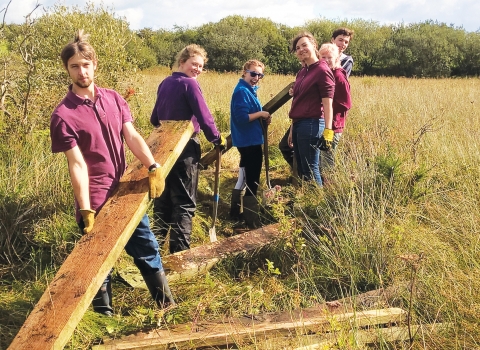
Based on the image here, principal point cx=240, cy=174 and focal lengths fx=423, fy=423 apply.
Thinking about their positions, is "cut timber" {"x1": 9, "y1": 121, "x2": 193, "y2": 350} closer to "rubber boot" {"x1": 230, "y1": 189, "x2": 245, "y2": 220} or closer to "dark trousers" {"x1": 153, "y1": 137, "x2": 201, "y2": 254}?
"dark trousers" {"x1": 153, "y1": 137, "x2": 201, "y2": 254}

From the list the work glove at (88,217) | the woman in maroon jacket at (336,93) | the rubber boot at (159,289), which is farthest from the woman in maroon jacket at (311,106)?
the work glove at (88,217)

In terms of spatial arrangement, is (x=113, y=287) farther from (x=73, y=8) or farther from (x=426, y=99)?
(x=426, y=99)

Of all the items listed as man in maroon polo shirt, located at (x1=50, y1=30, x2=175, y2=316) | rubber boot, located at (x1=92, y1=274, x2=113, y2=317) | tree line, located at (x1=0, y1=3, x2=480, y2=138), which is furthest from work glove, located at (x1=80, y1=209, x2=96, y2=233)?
tree line, located at (x1=0, y1=3, x2=480, y2=138)

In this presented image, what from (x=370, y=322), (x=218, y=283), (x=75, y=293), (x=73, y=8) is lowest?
(x=218, y=283)

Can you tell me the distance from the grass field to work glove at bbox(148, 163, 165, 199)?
0.76 m

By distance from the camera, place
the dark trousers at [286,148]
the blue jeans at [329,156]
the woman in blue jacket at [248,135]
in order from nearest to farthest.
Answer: the woman in blue jacket at [248,135], the blue jeans at [329,156], the dark trousers at [286,148]

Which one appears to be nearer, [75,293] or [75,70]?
[75,293]

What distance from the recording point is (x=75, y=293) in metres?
2.10

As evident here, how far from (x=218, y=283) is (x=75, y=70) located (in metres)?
1.95

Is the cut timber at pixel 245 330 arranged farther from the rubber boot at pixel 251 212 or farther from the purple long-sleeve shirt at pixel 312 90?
the purple long-sleeve shirt at pixel 312 90

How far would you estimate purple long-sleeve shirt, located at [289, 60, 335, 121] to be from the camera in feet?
14.2

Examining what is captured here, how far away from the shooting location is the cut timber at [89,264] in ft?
6.39

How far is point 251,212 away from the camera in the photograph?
4.97 meters

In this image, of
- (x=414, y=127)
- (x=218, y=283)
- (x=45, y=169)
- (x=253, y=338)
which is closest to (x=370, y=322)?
(x=253, y=338)
